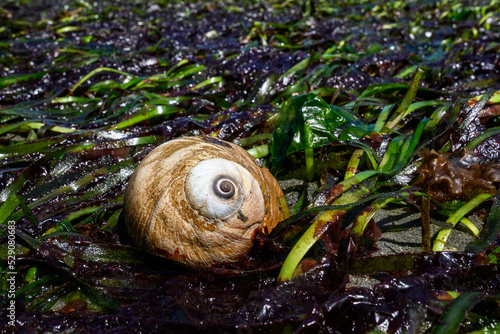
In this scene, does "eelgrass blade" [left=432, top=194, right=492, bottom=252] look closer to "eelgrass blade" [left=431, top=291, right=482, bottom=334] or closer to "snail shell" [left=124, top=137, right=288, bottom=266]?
"eelgrass blade" [left=431, top=291, right=482, bottom=334]

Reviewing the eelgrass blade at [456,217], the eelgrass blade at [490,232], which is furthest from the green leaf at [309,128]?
the eelgrass blade at [490,232]

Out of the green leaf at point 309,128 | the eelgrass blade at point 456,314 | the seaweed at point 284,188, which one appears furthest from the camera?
the green leaf at point 309,128

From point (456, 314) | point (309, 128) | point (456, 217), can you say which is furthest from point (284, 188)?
point (456, 314)

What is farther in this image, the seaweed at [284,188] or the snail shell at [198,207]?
the snail shell at [198,207]

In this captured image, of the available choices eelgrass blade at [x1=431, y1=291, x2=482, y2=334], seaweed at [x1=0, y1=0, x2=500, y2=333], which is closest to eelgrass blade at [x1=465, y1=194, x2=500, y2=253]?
seaweed at [x1=0, y1=0, x2=500, y2=333]

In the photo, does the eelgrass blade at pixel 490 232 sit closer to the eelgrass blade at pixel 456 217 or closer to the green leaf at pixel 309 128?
the eelgrass blade at pixel 456 217

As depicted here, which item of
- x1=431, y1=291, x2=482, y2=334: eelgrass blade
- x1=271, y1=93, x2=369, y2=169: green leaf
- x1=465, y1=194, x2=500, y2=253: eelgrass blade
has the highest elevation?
x1=271, y1=93, x2=369, y2=169: green leaf

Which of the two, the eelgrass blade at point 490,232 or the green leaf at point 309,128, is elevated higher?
the green leaf at point 309,128

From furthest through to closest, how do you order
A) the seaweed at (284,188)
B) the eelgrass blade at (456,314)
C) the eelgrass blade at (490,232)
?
the eelgrass blade at (490,232) → the seaweed at (284,188) → the eelgrass blade at (456,314)

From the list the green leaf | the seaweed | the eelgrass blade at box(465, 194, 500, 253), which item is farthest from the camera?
the green leaf
